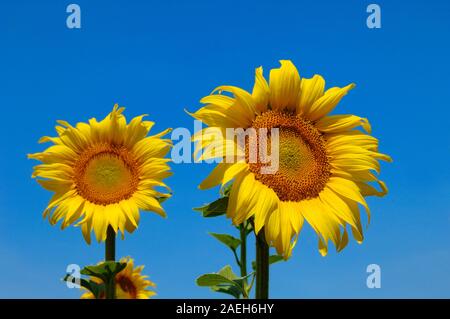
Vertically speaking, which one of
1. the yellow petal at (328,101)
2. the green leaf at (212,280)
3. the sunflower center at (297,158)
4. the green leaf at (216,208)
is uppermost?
the yellow petal at (328,101)

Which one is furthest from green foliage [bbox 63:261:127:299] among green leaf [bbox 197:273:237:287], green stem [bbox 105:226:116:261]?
green leaf [bbox 197:273:237:287]

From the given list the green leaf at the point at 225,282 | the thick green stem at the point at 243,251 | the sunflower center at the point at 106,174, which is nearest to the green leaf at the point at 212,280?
the green leaf at the point at 225,282

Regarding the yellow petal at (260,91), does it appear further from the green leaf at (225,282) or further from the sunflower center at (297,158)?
the green leaf at (225,282)

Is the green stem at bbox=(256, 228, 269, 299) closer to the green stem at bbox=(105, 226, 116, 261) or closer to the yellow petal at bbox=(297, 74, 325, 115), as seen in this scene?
the yellow petal at bbox=(297, 74, 325, 115)

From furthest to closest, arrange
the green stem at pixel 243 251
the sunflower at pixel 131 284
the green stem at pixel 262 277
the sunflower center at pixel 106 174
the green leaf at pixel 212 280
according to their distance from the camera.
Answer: the sunflower at pixel 131 284
the sunflower center at pixel 106 174
the green stem at pixel 243 251
the green leaf at pixel 212 280
the green stem at pixel 262 277

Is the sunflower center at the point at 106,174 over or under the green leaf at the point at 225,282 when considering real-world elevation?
over

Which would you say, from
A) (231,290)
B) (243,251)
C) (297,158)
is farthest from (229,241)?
(297,158)

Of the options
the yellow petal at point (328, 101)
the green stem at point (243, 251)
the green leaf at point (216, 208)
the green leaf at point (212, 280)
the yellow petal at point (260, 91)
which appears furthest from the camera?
the green stem at point (243, 251)

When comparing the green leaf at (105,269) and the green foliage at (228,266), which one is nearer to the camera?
the green foliage at (228,266)
